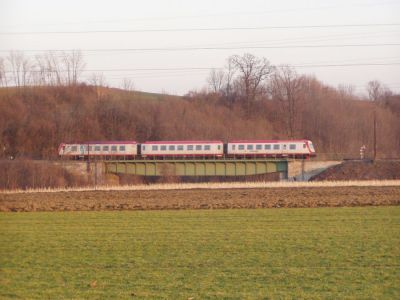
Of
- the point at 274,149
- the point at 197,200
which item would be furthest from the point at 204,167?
the point at 197,200

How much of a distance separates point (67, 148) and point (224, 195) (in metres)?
32.4

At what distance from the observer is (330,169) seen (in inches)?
2275

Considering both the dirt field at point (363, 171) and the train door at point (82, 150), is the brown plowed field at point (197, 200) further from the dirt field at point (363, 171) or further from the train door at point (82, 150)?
the train door at point (82, 150)

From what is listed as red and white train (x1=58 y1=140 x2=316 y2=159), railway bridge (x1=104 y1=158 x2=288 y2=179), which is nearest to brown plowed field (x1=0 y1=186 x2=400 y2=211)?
railway bridge (x1=104 y1=158 x2=288 y2=179)

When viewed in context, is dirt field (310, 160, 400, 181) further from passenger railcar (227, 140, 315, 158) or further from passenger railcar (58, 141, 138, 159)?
passenger railcar (58, 141, 138, 159)

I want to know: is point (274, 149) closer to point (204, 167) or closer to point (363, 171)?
point (204, 167)

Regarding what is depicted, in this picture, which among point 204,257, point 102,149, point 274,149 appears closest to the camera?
point 204,257

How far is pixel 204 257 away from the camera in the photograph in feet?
46.1

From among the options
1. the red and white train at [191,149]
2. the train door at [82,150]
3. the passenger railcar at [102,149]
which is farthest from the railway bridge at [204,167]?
the train door at [82,150]

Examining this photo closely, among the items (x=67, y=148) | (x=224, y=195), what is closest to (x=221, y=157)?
(x=67, y=148)

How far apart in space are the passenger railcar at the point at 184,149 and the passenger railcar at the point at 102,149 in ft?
4.80

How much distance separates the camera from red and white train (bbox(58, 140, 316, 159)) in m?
61.6

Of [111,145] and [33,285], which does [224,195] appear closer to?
[33,285]

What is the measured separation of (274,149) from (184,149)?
363 inches
